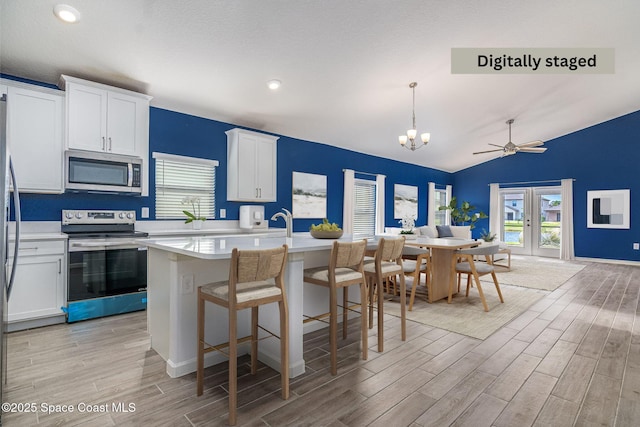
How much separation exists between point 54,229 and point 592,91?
8.32 meters

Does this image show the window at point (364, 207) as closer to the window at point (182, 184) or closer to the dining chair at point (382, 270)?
the window at point (182, 184)

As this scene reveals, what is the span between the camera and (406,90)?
4547mm

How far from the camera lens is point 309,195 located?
611 cm

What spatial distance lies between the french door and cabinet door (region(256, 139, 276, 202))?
7332 millimetres

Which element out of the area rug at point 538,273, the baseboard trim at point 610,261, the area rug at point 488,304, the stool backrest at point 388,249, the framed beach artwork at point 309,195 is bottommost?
the area rug at point 488,304

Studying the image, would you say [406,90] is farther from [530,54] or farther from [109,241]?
[109,241]

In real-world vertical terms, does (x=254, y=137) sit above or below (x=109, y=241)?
above

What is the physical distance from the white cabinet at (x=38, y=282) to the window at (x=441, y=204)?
8.97 m

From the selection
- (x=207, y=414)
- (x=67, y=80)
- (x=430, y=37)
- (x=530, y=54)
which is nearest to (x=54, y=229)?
(x=67, y=80)

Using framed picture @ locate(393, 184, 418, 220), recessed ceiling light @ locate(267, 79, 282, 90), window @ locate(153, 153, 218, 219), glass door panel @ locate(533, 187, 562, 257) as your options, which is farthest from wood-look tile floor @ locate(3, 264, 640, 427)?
glass door panel @ locate(533, 187, 562, 257)

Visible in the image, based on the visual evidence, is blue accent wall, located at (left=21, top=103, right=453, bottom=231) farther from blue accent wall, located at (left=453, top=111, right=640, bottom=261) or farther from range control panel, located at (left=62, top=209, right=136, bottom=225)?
blue accent wall, located at (left=453, top=111, right=640, bottom=261)

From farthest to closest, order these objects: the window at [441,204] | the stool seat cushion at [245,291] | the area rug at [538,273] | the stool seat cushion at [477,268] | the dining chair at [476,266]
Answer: the window at [441,204]
the area rug at [538,273]
the stool seat cushion at [477,268]
the dining chair at [476,266]
the stool seat cushion at [245,291]

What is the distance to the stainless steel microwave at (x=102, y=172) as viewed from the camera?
10.8 ft

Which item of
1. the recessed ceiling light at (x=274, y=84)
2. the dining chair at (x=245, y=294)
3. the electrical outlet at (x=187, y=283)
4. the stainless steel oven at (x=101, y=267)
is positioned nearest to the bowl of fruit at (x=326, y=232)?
the dining chair at (x=245, y=294)
